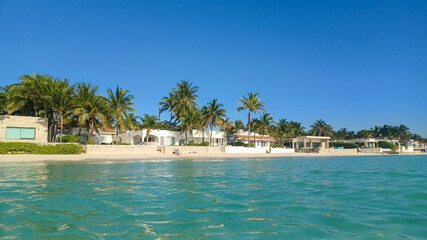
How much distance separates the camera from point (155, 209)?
6922mm

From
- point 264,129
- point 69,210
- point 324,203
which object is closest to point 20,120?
point 69,210

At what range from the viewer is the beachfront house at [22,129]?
32.3 meters

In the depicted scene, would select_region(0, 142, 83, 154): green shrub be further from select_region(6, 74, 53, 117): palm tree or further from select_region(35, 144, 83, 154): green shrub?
select_region(6, 74, 53, 117): palm tree

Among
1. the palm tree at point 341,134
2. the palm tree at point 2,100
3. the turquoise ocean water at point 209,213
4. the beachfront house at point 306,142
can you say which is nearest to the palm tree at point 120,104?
the palm tree at point 2,100

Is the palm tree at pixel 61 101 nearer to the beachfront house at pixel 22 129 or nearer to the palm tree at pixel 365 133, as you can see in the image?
the beachfront house at pixel 22 129

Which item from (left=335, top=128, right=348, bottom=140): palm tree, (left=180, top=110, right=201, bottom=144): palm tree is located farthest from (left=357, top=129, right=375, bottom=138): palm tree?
(left=180, top=110, right=201, bottom=144): palm tree

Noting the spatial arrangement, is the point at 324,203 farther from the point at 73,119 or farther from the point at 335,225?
the point at 73,119

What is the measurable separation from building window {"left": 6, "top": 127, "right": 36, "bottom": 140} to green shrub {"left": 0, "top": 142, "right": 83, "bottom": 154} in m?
5.50

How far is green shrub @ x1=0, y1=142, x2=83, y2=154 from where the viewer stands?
2745 centimetres

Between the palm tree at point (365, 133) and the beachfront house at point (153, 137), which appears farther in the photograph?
the palm tree at point (365, 133)

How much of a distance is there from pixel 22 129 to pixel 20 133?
49cm

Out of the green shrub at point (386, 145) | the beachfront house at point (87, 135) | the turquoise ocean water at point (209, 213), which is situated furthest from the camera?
the green shrub at point (386, 145)

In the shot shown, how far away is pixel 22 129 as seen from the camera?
33281mm

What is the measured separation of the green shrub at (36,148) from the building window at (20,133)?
5502 millimetres
